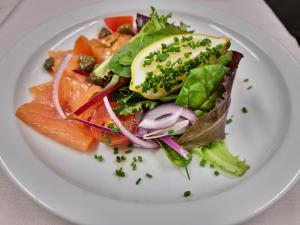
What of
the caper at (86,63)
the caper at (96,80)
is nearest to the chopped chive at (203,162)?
the caper at (96,80)

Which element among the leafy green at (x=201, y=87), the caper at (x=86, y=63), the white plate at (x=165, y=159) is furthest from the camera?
the caper at (x=86, y=63)

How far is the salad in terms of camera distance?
1.55 m

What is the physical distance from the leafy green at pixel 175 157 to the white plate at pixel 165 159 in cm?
2

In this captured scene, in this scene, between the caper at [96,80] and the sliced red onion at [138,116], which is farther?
the caper at [96,80]

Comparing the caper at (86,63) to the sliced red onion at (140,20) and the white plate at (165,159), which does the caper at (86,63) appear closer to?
the white plate at (165,159)

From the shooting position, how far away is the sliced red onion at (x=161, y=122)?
1.59m

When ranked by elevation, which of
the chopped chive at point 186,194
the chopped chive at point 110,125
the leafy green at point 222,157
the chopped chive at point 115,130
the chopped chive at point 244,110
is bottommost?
the chopped chive at point 244,110

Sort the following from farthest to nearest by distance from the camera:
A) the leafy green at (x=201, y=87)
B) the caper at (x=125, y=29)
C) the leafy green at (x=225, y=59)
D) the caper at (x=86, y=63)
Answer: the caper at (x=125, y=29) → the caper at (x=86, y=63) → the leafy green at (x=225, y=59) → the leafy green at (x=201, y=87)

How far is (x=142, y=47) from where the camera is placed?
1.80 metres

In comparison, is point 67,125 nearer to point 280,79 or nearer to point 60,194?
point 60,194

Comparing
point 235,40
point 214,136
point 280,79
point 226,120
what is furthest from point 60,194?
point 235,40

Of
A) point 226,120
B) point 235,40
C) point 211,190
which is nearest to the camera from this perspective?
point 211,190

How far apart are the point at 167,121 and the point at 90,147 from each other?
1.07 feet

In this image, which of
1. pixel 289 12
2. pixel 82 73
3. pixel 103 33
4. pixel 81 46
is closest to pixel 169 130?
pixel 82 73
